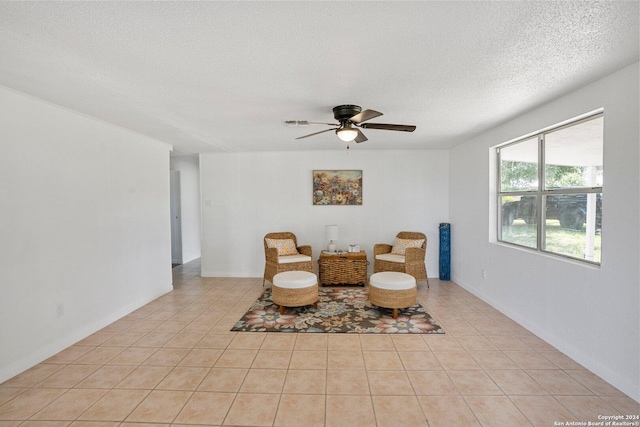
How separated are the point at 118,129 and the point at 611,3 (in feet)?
15.0

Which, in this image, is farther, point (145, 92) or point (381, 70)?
point (145, 92)

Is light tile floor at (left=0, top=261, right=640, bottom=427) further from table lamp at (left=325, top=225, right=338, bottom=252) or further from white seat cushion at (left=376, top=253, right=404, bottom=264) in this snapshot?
table lamp at (left=325, top=225, right=338, bottom=252)

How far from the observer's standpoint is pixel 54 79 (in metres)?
2.27

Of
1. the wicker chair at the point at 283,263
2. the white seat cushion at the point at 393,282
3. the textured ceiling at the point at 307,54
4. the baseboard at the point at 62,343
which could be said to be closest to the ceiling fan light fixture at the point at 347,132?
the textured ceiling at the point at 307,54

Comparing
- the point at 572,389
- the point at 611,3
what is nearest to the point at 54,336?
the point at 572,389

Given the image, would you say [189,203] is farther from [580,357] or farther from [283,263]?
[580,357]

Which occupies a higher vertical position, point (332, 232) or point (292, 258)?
point (332, 232)

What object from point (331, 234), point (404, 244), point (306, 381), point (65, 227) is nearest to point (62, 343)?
point (65, 227)

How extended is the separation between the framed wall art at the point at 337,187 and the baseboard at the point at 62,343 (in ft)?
10.9

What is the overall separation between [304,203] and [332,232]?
33.8 inches

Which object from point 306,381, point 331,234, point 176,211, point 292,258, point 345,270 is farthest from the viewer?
point 176,211

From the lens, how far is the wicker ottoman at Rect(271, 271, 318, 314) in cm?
367

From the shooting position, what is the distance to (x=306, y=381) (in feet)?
7.66

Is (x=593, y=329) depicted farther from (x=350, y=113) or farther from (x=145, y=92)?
(x=145, y=92)
